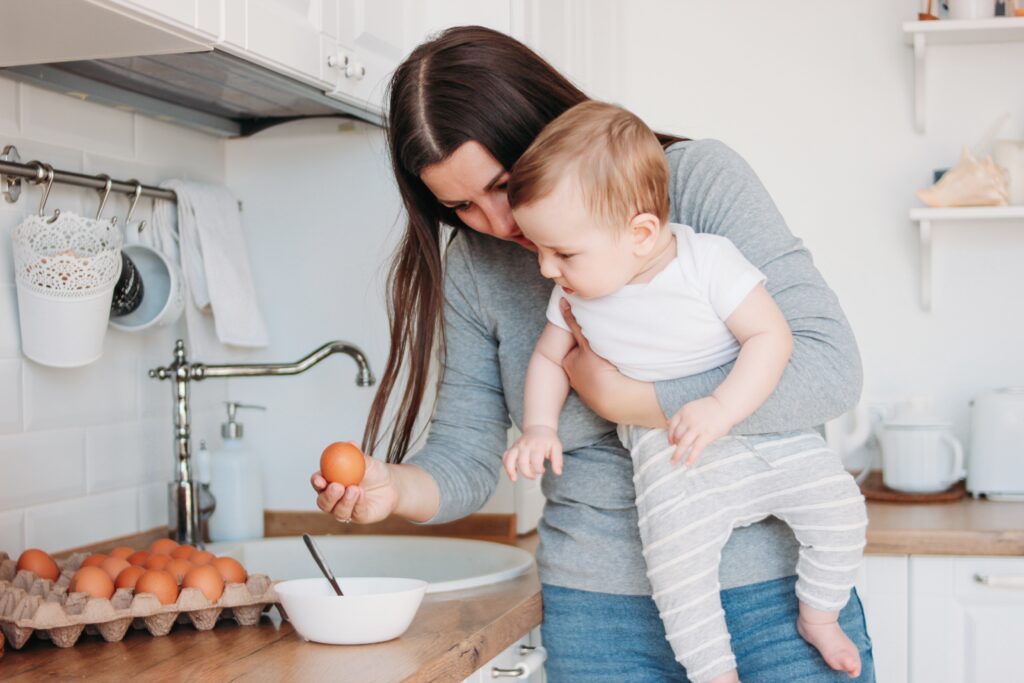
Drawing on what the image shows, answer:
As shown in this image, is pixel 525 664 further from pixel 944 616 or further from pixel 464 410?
pixel 944 616

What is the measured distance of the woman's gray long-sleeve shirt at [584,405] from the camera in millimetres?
1264

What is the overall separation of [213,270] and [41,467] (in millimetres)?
455

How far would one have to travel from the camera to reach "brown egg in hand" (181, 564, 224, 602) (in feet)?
4.41

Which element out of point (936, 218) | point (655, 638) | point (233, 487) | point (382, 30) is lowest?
point (655, 638)

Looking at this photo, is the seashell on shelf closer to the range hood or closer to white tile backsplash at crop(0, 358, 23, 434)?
the range hood

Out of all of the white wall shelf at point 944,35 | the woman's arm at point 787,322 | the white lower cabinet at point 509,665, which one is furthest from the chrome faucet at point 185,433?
the white wall shelf at point 944,35

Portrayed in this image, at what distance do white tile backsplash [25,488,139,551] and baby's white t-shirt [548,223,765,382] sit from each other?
0.86 metres

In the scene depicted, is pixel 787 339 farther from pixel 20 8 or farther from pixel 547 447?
pixel 20 8

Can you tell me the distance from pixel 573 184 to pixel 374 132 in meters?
1.04

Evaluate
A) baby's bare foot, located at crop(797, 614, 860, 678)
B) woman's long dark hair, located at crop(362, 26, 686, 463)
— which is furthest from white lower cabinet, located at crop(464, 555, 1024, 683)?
woman's long dark hair, located at crop(362, 26, 686, 463)

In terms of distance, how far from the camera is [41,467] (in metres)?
1.70

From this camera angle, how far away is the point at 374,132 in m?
2.15

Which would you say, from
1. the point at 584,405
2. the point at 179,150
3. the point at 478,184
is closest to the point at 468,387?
the point at 584,405

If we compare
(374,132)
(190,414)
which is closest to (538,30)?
(374,132)
